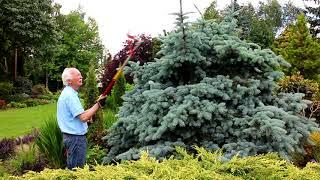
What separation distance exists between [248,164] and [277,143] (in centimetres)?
268

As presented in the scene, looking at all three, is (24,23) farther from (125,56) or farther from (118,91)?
(118,91)

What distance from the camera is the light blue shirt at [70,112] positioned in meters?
6.10

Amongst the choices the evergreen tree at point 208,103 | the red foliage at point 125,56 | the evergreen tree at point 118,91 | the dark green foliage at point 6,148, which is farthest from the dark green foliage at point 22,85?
the evergreen tree at point 208,103

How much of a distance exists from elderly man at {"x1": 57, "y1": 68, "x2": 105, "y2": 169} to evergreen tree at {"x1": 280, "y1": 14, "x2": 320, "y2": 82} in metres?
9.87

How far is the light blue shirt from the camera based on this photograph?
6102 millimetres

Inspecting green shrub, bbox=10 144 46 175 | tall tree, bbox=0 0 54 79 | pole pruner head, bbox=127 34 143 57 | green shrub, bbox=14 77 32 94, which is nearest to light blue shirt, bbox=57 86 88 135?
pole pruner head, bbox=127 34 143 57

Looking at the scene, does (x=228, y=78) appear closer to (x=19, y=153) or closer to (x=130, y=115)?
(x=130, y=115)

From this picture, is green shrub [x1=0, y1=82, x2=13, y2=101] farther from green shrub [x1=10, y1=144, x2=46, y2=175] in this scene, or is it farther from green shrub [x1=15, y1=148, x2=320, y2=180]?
green shrub [x1=15, y1=148, x2=320, y2=180]

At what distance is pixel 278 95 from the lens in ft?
23.6

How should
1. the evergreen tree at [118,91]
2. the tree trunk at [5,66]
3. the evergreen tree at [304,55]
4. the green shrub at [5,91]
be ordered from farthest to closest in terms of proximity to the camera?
the tree trunk at [5,66]
the green shrub at [5,91]
the evergreen tree at [304,55]
the evergreen tree at [118,91]

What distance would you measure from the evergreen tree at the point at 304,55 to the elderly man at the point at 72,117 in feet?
32.4

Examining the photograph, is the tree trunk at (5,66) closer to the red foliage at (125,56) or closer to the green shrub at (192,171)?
the red foliage at (125,56)

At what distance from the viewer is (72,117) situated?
618 centimetres

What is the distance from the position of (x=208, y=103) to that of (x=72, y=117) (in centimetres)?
175
